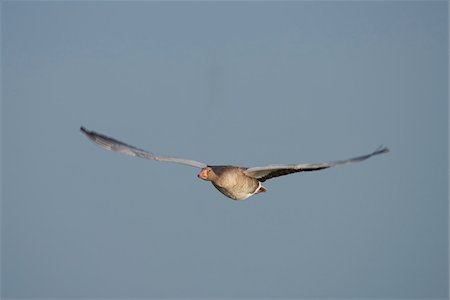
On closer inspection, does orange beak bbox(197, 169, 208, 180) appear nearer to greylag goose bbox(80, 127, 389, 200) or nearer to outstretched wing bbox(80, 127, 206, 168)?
greylag goose bbox(80, 127, 389, 200)

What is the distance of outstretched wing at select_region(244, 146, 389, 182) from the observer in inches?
952

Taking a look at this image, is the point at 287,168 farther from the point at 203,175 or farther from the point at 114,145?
the point at 114,145

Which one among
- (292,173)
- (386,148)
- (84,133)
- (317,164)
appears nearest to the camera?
(386,148)

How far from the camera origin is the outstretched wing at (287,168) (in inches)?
952

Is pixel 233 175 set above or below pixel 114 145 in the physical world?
below

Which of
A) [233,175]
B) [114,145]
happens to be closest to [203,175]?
[233,175]

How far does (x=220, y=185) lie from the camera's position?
2759 cm

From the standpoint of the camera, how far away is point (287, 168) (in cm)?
2588

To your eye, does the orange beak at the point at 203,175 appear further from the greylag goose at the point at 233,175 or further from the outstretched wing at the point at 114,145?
the outstretched wing at the point at 114,145

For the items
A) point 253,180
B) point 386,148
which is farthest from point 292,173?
point 386,148

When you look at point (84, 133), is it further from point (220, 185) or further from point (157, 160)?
point (220, 185)

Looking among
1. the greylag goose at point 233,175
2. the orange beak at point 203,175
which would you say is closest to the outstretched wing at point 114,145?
the greylag goose at point 233,175

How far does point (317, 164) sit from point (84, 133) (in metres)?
7.72

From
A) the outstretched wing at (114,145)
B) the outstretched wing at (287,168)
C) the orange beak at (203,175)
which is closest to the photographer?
the outstretched wing at (287,168)
